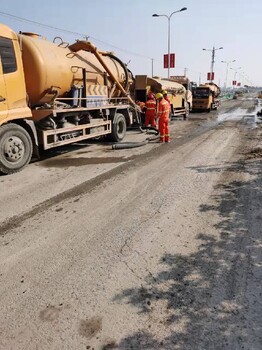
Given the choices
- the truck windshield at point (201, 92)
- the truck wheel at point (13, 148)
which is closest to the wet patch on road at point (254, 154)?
the truck wheel at point (13, 148)

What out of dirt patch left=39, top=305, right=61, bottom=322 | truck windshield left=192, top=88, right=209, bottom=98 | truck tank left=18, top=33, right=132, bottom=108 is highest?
truck tank left=18, top=33, right=132, bottom=108

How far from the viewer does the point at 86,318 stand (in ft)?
8.77

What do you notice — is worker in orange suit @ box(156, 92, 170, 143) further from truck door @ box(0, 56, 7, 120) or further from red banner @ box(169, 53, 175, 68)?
red banner @ box(169, 53, 175, 68)

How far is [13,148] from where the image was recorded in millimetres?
7145

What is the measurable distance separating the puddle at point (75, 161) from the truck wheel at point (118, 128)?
2.59 meters

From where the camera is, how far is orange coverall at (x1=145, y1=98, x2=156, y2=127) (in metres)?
13.5

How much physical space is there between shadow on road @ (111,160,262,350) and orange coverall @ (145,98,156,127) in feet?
32.1

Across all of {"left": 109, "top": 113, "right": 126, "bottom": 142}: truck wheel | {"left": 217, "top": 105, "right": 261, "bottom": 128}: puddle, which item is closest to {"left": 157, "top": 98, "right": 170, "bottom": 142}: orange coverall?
{"left": 109, "top": 113, "right": 126, "bottom": 142}: truck wheel

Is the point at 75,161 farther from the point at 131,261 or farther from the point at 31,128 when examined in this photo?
the point at 131,261

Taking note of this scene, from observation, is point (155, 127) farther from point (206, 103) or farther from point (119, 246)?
point (206, 103)

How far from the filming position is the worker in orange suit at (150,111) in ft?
44.4

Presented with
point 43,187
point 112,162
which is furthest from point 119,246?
point 112,162

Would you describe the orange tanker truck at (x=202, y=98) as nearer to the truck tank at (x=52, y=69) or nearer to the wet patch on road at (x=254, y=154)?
the truck tank at (x=52, y=69)

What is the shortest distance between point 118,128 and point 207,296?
8.97 metres
